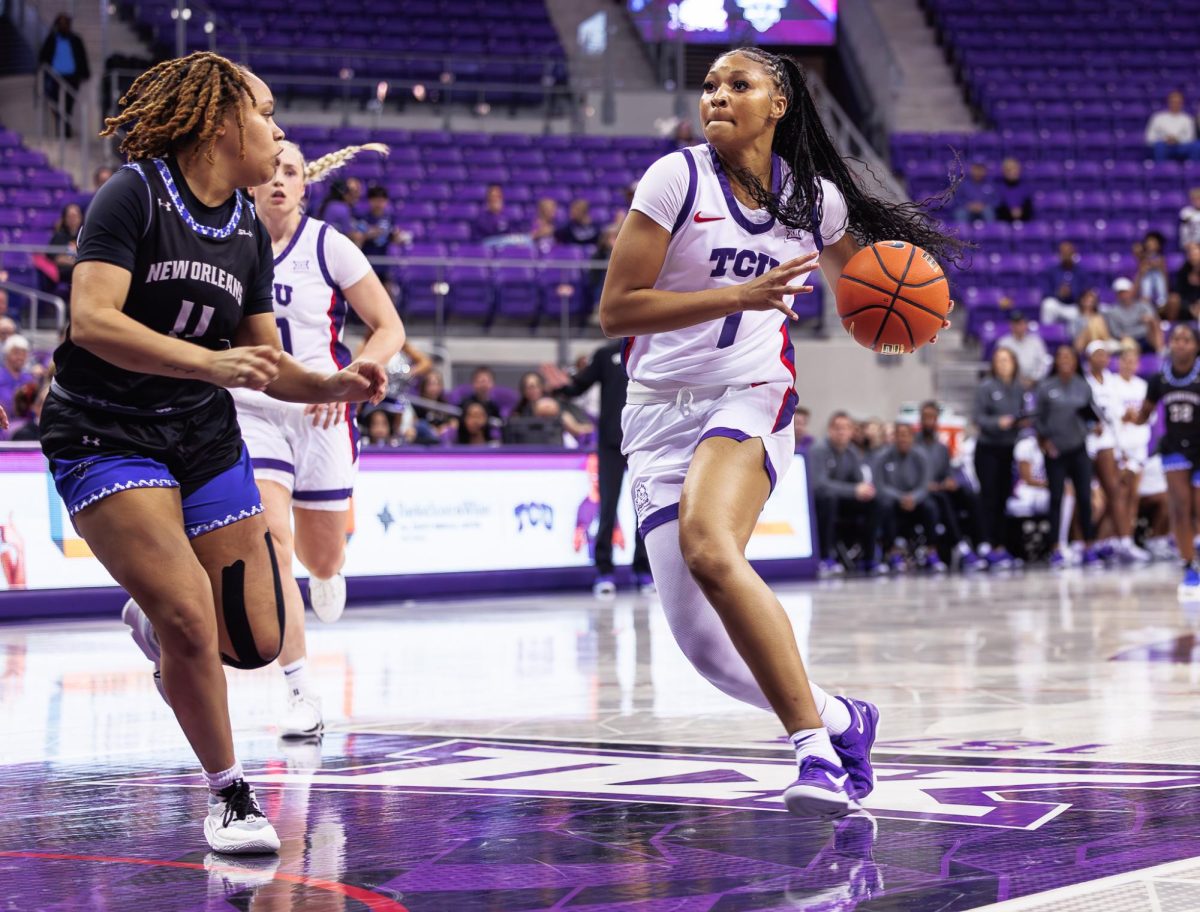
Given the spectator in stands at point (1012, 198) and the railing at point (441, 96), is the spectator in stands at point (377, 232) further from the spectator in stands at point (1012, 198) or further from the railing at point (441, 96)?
the spectator in stands at point (1012, 198)

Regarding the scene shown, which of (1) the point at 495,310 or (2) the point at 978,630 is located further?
(1) the point at 495,310

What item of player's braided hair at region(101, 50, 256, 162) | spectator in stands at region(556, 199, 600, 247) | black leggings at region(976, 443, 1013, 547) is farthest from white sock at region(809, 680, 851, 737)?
spectator in stands at region(556, 199, 600, 247)

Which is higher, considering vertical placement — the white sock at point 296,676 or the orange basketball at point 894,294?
the orange basketball at point 894,294

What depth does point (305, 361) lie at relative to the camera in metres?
6.11

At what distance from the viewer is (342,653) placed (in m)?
8.57

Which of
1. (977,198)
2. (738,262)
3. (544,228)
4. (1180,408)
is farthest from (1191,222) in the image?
(738,262)

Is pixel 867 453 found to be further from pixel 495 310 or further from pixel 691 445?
pixel 691 445

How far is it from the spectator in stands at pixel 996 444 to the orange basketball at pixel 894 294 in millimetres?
11510

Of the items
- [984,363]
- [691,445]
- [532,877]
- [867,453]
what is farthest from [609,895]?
[984,363]

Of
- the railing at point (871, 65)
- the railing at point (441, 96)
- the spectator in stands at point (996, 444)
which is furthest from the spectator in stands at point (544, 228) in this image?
the railing at point (871, 65)

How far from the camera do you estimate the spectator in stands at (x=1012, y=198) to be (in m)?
21.6

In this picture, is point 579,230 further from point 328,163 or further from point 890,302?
point 890,302

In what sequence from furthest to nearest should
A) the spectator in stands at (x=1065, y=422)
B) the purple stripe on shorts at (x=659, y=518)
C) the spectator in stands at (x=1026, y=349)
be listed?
the spectator in stands at (x=1026, y=349)
the spectator in stands at (x=1065, y=422)
the purple stripe on shorts at (x=659, y=518)

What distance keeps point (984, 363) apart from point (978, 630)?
10870 millimetres
